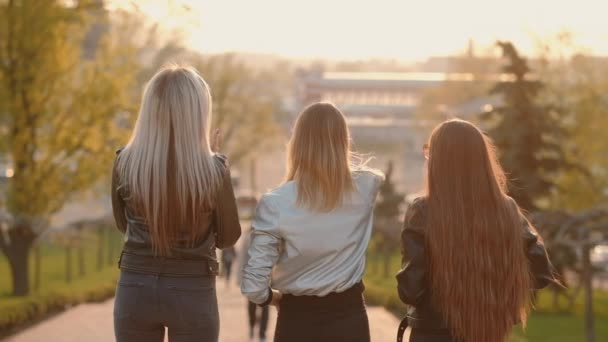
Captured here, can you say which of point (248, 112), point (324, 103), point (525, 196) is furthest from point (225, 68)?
point (324, 103)

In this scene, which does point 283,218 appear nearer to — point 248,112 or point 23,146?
point 23,146

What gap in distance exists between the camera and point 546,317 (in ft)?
76.4

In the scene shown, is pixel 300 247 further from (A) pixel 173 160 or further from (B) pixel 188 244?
(A) pixel 173 160

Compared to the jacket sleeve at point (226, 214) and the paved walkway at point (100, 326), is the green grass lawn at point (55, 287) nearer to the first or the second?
the paved walkway at point (100, 326)

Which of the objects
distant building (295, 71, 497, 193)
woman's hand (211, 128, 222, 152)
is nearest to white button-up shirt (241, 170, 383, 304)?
woman's hand (211, 128, 222, 152)

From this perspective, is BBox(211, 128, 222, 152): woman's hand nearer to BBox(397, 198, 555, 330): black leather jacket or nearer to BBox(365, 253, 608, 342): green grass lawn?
BBox(397, 198, 555, 330): black leather jacket

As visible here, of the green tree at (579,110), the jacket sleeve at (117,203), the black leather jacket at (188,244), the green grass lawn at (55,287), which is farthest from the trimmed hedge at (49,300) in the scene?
the black leather jacket at (188,244)

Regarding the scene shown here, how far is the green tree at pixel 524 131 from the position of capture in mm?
24391

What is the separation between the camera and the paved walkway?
1526 centimetres

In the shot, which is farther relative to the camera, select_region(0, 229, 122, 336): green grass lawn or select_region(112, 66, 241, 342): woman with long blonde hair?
select_region(0, 229, 122, 336): green grass lawn

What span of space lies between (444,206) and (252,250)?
888 mm

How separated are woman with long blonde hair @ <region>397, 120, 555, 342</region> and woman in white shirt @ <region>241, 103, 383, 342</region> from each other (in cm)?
29

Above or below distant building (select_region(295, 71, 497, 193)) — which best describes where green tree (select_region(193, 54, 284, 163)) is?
above

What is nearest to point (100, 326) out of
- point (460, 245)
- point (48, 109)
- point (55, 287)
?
point (48, 109)
